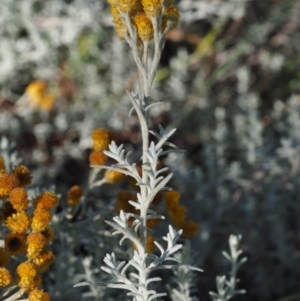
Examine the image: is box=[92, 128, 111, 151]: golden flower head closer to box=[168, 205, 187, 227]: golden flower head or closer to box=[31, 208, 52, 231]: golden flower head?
box=[168, 205, 187, 227]: golden flower head

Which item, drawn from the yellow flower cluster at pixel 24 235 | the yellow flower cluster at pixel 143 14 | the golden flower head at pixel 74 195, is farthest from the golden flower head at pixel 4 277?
the yellow flower cluster at pixel 143 14

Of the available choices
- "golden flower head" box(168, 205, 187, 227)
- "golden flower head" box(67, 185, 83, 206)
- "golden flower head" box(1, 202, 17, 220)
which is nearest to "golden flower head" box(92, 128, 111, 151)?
"golden flower head" box(67, 185, 83, 206)

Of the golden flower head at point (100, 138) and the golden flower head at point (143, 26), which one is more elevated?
the golden flower head at point (143, 26)

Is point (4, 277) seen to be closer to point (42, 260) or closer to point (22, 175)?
point (42, 260)

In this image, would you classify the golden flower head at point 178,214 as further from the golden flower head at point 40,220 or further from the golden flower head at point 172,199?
the golden flower head at point 40,220

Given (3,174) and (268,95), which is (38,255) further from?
(268,95)
